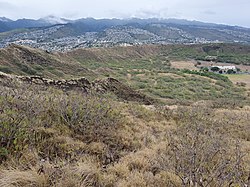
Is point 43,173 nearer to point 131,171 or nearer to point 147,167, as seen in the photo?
point 131,171

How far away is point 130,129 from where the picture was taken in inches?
252

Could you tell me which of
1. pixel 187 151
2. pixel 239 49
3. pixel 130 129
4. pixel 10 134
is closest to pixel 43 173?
pixel 10 134

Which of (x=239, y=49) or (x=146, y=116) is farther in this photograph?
(x=239, y=49)

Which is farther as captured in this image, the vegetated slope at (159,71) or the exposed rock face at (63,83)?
the vegetated slope at (159,71)

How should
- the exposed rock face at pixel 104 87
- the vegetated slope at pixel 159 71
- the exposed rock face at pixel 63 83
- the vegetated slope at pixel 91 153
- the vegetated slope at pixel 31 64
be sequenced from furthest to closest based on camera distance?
the vegetated slope at pixel 159 71 → the vegetated slope at pixel 31 64 → the exposed rock face at pixel 104 87 → the exposed rock face at pixel 63 83 → the vegetated slope at pixel 91 153

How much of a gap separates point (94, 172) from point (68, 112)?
231 centimetres

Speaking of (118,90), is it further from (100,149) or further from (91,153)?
(91,153)

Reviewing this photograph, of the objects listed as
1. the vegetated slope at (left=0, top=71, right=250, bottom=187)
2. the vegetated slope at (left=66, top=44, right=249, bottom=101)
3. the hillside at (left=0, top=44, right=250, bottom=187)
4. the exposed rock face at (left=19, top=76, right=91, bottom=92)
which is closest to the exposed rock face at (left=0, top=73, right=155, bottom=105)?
the exposed rock face at (left=19, top=76, right=91, bottom=92)

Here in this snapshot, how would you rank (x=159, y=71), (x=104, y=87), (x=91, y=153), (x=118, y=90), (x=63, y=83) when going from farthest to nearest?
1. (x=159, y=71)
2. (x=118, y=90)
3. (x=104, y=87)
4. (x=63, y=83)
5. (x=91, y=153)

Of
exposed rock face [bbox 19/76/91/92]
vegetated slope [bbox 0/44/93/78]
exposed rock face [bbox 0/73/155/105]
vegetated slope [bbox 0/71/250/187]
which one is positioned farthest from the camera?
vegetated slope [bbox 0/44/93/78]

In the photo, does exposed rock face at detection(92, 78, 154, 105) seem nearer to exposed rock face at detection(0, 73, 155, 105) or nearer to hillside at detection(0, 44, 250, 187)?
exposed rock face at detection(0, 73, 155, 105)

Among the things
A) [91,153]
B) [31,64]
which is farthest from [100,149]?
[31,64]

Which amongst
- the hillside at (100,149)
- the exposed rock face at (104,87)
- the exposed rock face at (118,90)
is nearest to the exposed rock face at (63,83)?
the exposed rock face at (104,87)

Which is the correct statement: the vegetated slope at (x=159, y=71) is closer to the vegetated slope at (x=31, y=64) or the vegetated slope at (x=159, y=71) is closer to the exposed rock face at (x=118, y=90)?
the exposed rock face at (x=118, y=90)
